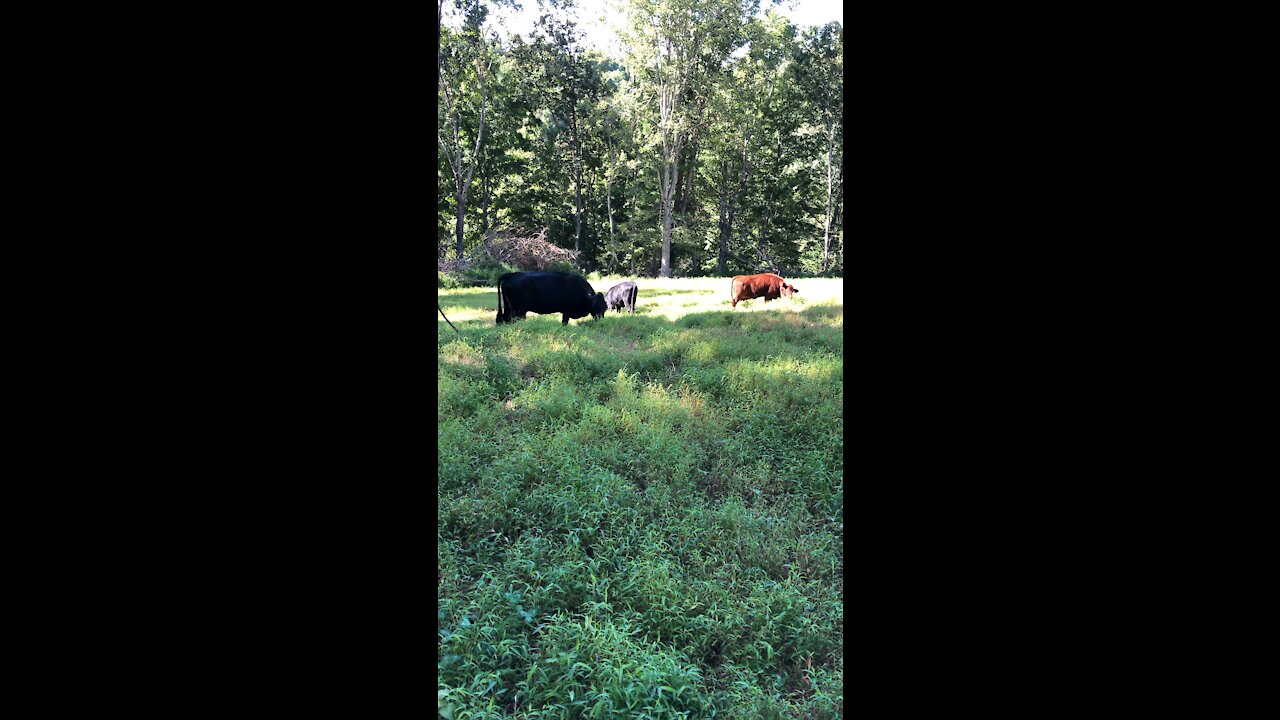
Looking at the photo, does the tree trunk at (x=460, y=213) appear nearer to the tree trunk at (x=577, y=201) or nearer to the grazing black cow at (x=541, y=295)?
the tree trunk at (x=577, y=201)

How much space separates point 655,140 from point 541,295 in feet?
41.8

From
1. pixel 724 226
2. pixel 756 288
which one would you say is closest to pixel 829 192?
pixel 724 226

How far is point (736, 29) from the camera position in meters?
21.5

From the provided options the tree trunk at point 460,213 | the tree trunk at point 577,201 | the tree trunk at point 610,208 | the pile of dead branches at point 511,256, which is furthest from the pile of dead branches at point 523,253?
the tree trunk at point 610,208

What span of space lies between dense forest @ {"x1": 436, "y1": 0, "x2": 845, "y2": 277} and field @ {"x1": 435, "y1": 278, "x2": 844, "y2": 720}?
13284 millimetres

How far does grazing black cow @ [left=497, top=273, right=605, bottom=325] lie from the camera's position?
341 inches

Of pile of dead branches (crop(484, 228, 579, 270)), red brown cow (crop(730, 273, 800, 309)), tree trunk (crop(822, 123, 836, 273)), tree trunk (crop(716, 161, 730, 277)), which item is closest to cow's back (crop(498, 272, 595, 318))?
red brown cow (crop(730, 273, 800, 309))

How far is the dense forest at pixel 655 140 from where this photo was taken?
65.1ft

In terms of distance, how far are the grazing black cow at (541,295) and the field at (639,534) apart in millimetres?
2006

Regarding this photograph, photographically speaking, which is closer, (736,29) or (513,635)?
(513,635)
